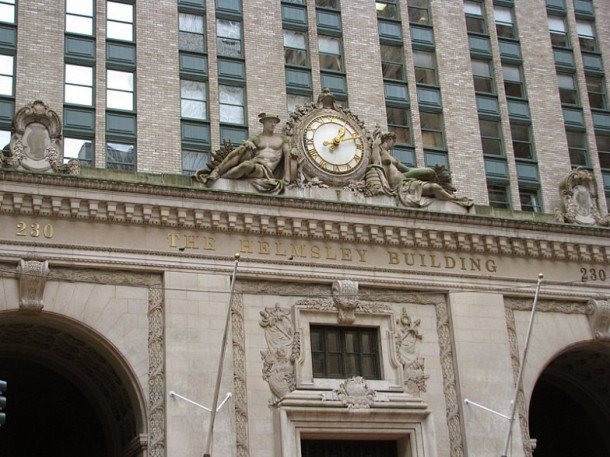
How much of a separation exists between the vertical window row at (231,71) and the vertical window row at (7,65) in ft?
21.8

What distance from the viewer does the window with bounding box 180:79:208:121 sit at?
34656mm

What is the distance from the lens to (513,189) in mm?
37688

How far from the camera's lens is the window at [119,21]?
3494 cm

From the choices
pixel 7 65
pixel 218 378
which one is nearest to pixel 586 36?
pixel 7 65

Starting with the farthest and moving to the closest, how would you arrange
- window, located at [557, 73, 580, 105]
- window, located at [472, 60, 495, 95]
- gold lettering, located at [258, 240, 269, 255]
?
window, located at [557, 73, 580, 105] < window, located at [472, 60, 495, 95] < gold lettering, located at [258, 240, 269, 255]

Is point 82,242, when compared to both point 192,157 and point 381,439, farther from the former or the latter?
point 381,439

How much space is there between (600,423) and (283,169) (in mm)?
16115

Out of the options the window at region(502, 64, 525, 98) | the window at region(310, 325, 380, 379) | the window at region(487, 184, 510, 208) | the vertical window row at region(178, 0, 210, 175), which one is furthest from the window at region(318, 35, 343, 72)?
the window at region(310, 325, 380, 379)

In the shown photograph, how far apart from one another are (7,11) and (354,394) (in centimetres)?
1636

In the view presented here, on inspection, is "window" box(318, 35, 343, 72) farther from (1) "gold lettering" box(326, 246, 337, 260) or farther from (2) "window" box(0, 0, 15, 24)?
(2) "window" box(0, 0, 15, 24)

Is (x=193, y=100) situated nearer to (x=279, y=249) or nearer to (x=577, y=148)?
(x=279, y=249)

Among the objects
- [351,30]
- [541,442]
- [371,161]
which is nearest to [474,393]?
[371,161]

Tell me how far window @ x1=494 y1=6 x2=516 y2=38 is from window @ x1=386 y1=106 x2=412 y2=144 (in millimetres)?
6102

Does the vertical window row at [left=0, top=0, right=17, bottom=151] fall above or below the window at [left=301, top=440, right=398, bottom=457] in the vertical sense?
above
